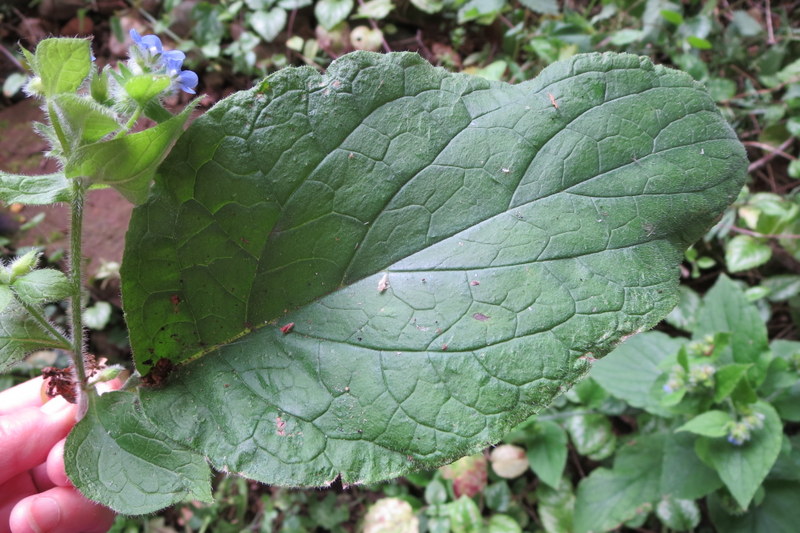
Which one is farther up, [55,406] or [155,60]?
[155,60]

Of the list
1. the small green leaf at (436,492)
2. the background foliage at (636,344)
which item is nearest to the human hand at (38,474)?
the background foliage at (636,344)

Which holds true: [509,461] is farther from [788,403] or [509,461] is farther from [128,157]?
[128,157]

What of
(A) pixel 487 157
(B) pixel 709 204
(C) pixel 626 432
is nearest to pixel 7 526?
(A) pixel 487 157

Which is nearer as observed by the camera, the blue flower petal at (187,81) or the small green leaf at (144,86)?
the small green leaf at (144,86)

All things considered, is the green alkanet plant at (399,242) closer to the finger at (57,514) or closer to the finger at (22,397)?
the finger at (57,514)

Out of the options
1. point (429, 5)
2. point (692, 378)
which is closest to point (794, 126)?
point (692, 378)

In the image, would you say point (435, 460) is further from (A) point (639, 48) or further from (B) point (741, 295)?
(A) point (639, 48)

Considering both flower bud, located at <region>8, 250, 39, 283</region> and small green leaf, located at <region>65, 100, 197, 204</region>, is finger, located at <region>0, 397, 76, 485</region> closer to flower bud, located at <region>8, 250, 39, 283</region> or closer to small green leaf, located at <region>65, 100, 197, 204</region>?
flower bud, located at <region>8, 250, 39, 283</region>

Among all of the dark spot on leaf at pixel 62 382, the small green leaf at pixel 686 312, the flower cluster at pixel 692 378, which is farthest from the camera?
the small green leaf at pixel 686 312
